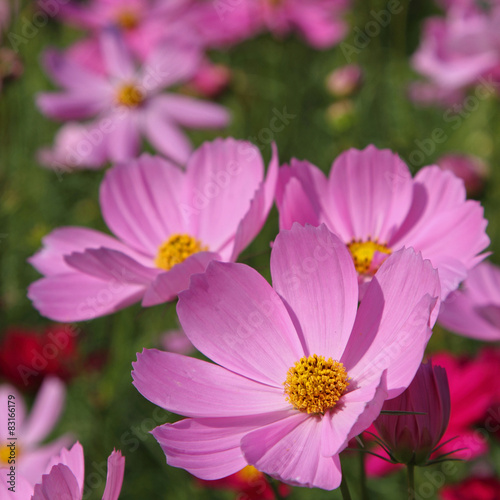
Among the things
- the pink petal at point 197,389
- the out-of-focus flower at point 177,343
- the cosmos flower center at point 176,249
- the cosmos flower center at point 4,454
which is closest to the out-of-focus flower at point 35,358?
the cosmos flower center at point 4,454

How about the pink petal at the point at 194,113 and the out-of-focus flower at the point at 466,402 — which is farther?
the pink petal at the point at 194,113

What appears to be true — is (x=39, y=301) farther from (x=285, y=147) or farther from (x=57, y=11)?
(x=57, y=11)

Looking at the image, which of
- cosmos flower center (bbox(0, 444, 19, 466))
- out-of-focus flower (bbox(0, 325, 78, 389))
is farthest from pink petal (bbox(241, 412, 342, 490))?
out-of-focus flower (bbox(0, 325, 78, 389))

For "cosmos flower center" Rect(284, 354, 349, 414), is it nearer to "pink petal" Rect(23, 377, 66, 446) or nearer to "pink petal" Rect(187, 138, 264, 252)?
"pink petal" Rect(187, 138, 264, 252)

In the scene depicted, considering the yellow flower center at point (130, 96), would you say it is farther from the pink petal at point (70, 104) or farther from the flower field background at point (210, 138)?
the flower field background at point (210, 138)

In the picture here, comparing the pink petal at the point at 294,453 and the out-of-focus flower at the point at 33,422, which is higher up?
the pink petal at the point at 294,453

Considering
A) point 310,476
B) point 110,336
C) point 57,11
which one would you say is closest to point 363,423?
point 310,476
